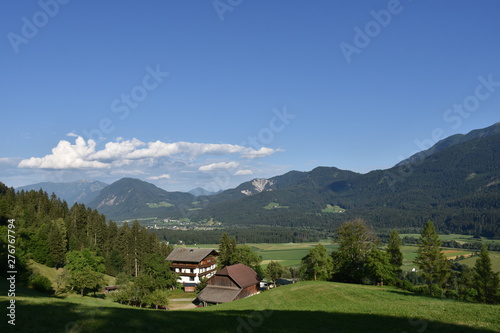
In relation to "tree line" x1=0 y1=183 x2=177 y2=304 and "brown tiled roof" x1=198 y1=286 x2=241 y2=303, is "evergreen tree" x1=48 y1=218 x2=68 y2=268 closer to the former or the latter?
"tree line" x1=0 y1=183 x2=177 y2=304

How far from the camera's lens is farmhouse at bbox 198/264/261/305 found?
58406 mm

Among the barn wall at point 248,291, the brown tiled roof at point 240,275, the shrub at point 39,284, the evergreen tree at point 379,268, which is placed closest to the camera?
the shrub at point 39,284

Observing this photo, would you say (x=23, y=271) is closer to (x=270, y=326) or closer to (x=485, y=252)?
(x=270, y=326)

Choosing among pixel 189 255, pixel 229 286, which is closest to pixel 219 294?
pixel 229 286

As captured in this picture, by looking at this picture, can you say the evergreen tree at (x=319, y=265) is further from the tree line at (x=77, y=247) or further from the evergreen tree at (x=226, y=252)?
the tree line at (x=77, y=247)

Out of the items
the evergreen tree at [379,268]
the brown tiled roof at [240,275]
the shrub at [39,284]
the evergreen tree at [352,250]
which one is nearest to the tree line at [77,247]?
the shrub at [39,284]

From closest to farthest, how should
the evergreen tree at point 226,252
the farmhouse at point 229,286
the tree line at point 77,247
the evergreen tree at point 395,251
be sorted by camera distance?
the tree line at point 77,247, the farmhouse at point 229,286, the evergreen tree at point 395,251, the evergreen tree at point 226,252

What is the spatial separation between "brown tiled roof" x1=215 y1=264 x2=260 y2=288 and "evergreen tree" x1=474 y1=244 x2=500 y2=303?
41.2 metres

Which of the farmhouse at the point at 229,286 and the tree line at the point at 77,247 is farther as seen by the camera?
the farmhouse at the point at 229,286

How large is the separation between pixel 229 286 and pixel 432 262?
37856 millimetres

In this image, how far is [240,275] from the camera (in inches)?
2532

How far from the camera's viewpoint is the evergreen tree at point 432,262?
164 ft

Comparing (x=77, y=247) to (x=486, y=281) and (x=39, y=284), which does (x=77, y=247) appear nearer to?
(x=39, y=284)

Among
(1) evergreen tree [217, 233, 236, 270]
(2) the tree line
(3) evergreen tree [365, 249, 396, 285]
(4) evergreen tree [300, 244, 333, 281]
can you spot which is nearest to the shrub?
(2) the tree line
